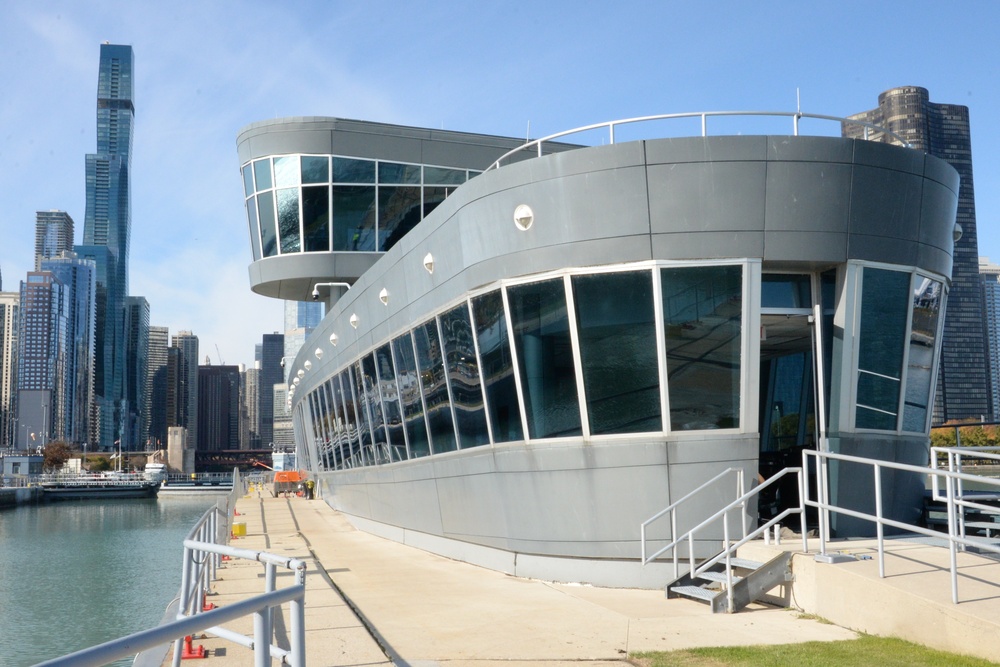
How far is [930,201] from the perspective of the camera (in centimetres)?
1284

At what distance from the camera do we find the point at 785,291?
1277 centimetres

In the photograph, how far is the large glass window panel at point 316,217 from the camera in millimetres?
26125

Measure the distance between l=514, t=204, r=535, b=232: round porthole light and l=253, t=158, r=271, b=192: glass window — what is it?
15.6 m

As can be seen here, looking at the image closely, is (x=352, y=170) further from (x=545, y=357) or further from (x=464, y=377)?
(x=545, y=357)

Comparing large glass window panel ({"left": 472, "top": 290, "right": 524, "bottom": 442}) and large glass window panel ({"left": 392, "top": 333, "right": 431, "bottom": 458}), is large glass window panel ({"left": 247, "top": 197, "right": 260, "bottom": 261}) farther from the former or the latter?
large glass window panel ({"left": 472, "top": 290, "right": 524, "bottom": 442})

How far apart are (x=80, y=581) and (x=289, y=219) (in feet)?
57.9

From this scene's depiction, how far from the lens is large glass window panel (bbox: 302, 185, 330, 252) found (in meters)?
26.1

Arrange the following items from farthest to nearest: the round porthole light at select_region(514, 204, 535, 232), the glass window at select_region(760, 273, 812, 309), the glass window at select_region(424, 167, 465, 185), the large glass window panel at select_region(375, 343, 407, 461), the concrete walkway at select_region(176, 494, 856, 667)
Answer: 1. the glass window at select_region(424, 167, 465, 185)
2. the large glass window panel at select_region(375, 343, 407, 461)
3. the round porthole light at select_region(514, 204, 535, 232)
4. the glass window at select_region(760, 273, 812, 309)
5. the concrete walkway at select_region(176, 494, 856, 667)

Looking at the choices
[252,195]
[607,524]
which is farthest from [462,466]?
[252,195]

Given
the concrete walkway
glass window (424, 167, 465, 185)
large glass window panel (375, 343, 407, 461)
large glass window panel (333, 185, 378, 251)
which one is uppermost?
glass window (424, 167, 465, 185)

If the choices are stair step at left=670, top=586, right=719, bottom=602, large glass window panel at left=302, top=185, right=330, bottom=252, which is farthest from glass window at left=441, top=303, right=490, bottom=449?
large glass window panel at left=302, top=185, right=330, bottom=252

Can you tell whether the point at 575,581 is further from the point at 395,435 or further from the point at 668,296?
the point at 395,435

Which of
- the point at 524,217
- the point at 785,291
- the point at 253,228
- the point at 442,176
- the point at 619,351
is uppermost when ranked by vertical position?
the point at 442,176

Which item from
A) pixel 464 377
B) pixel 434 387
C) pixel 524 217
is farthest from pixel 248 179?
pixel 524 217
